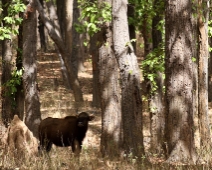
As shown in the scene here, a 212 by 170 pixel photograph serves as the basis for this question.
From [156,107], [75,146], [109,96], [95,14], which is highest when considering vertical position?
[95,14]

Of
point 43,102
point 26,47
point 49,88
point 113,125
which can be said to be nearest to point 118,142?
point 113,125

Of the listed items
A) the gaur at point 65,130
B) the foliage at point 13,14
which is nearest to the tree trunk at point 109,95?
the gaur at point 65,130

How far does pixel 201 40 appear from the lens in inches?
686

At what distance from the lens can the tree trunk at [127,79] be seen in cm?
1269

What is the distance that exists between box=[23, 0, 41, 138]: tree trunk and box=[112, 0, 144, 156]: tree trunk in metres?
3.20

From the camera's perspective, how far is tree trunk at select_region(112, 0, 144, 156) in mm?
12688

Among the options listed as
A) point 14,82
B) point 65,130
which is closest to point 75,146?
point 65,130

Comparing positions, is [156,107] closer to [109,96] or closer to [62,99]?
[109,96]

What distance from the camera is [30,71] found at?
50.0ft

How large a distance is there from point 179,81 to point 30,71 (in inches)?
240

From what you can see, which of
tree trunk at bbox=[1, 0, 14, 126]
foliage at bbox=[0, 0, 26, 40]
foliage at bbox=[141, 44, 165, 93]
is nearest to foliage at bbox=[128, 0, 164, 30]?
foliage at bbox=[141, 44, 165, 93]

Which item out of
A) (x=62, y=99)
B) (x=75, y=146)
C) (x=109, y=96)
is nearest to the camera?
(x=109, y=96)

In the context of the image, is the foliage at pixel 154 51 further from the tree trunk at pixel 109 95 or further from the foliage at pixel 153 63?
the tree trunk at pixel 109 95

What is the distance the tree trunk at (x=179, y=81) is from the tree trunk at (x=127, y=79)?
193 centimetres
